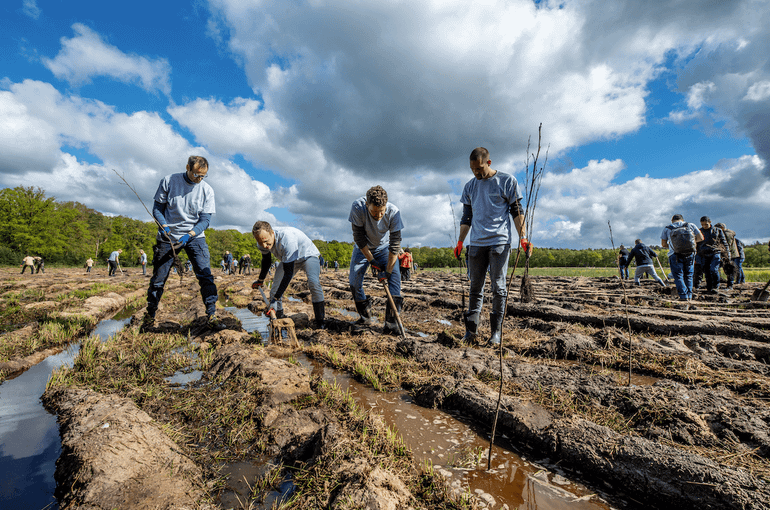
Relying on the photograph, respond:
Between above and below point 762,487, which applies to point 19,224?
A: above

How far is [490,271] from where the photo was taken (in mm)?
4059

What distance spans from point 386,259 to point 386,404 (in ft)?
8.24

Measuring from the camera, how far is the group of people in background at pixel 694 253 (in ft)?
24.5

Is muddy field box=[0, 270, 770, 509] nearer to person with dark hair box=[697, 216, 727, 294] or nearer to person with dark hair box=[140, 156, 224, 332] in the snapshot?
person with dark hair box=[140, 156, 224, 332]

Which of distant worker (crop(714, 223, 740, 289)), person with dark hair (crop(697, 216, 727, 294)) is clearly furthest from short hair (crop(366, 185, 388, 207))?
distant worker (crop(714, 223, 740, 289))

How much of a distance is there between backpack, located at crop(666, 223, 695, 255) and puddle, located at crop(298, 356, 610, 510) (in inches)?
319

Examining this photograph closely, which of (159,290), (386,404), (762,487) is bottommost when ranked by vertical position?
(386,404)

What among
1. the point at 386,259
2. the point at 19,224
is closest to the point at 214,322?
the point at 386,259

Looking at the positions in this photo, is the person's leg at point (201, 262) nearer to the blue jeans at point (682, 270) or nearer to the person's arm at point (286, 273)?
the person's arm at point (286, 273)

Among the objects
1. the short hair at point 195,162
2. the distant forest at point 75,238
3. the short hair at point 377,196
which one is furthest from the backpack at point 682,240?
the distant forest at point 75,238

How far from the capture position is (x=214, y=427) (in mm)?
2111

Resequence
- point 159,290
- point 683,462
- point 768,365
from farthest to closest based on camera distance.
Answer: point 159,290 → point 768,365 → point 683,462

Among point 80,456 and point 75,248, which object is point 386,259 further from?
point 75,248

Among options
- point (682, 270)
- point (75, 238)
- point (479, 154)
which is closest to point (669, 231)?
point (682, 270)
